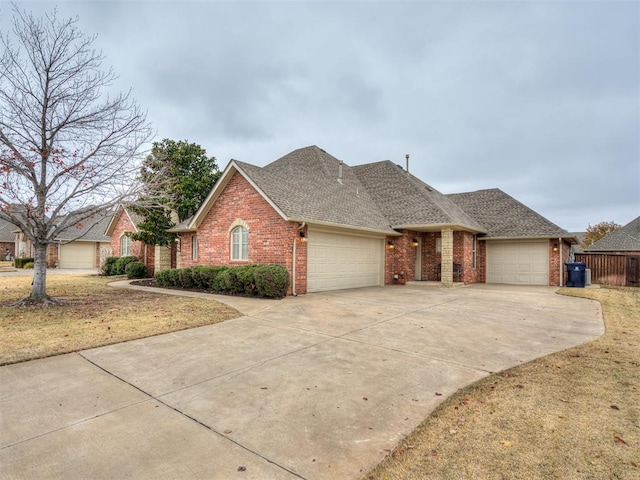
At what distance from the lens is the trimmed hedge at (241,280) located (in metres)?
11.3

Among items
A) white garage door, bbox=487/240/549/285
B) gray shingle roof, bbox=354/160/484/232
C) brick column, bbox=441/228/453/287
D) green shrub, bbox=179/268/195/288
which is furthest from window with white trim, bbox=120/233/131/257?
white garage door, bbox=487/240/549/285

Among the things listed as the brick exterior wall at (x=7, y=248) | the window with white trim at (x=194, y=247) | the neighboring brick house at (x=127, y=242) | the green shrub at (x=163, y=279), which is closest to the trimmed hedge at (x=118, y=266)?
the neighboring brick house at (x=127, y=242)

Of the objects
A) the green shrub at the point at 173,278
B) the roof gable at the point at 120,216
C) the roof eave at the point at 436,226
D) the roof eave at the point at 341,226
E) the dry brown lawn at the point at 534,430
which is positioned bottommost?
the dry brown lawn at the point at 534,430

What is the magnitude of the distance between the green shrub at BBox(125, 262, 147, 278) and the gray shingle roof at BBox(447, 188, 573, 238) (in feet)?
67.6

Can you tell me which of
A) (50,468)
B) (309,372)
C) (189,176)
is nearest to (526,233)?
(309,372)

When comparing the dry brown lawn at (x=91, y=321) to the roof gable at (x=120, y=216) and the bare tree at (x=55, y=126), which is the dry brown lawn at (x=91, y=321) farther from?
the roof gable at (x=120, y=216)

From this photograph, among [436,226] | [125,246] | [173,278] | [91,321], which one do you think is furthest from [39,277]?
[125,246]

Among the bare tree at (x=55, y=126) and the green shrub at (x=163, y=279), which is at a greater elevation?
the bare tree at (x=55, y=126)

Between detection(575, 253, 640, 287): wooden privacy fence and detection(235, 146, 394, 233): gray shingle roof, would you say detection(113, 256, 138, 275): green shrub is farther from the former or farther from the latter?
detection(575, 253, 640, 287): wooden privacy fence

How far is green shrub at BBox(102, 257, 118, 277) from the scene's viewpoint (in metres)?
22.4

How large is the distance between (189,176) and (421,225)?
42.6ft

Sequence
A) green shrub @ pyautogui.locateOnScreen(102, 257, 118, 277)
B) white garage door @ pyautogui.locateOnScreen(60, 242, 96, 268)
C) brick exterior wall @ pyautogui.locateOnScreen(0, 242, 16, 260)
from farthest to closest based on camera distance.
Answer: brick exterior wall @ pyautogui.locateOnScreen(0, 242, 16, 260) < white garage door @ pyautogui.locateOnScreen(60, 242, 96, 268) < green shrub @ pyautogui.locateOnScreen(102, 257, 118, 277)

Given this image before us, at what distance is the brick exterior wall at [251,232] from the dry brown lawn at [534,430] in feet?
28.4

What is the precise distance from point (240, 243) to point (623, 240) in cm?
2925
